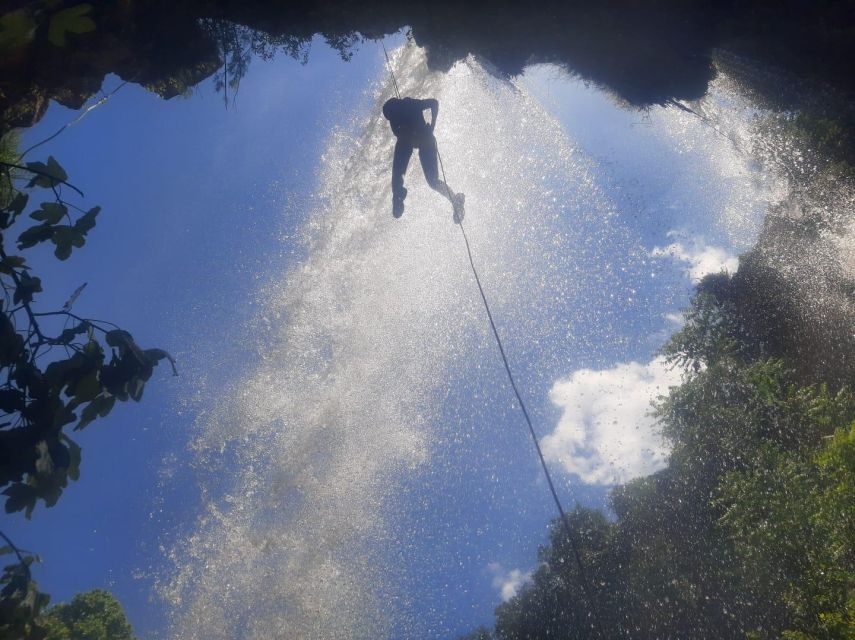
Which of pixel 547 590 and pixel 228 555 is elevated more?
pixel 228 555

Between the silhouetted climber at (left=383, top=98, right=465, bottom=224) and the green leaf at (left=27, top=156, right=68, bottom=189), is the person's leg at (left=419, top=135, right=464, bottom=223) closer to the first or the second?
the silhouetted climber at (left=383, top=98, right=465, bottom=224)

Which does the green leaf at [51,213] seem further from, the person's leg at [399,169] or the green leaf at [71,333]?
the person's leg at [399,169]

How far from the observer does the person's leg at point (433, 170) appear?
7.50 m

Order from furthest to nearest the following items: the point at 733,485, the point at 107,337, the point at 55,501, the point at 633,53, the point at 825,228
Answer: the point at 733,485
the point at 825,228
the point at 633,53
the point at 107,337
the point at 55,501

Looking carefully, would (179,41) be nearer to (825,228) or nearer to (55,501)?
(55,501)

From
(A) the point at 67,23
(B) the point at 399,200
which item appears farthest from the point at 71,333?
(B) the point at 399,200

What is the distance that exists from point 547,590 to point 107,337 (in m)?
16.9

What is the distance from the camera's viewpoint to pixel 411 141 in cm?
739

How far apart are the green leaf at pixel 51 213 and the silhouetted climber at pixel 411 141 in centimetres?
479

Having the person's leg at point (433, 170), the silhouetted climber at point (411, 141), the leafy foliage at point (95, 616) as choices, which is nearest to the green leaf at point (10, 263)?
the silhouetted climber at point (411, 141)

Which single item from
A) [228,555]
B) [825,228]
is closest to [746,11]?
[825,228]

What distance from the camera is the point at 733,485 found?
34.7ft

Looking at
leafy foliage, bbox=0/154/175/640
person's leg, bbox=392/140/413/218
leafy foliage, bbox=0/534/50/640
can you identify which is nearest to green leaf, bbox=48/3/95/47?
leafy foliage, bbox=0/154/175/640

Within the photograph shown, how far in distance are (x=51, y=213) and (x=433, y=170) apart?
571cm
